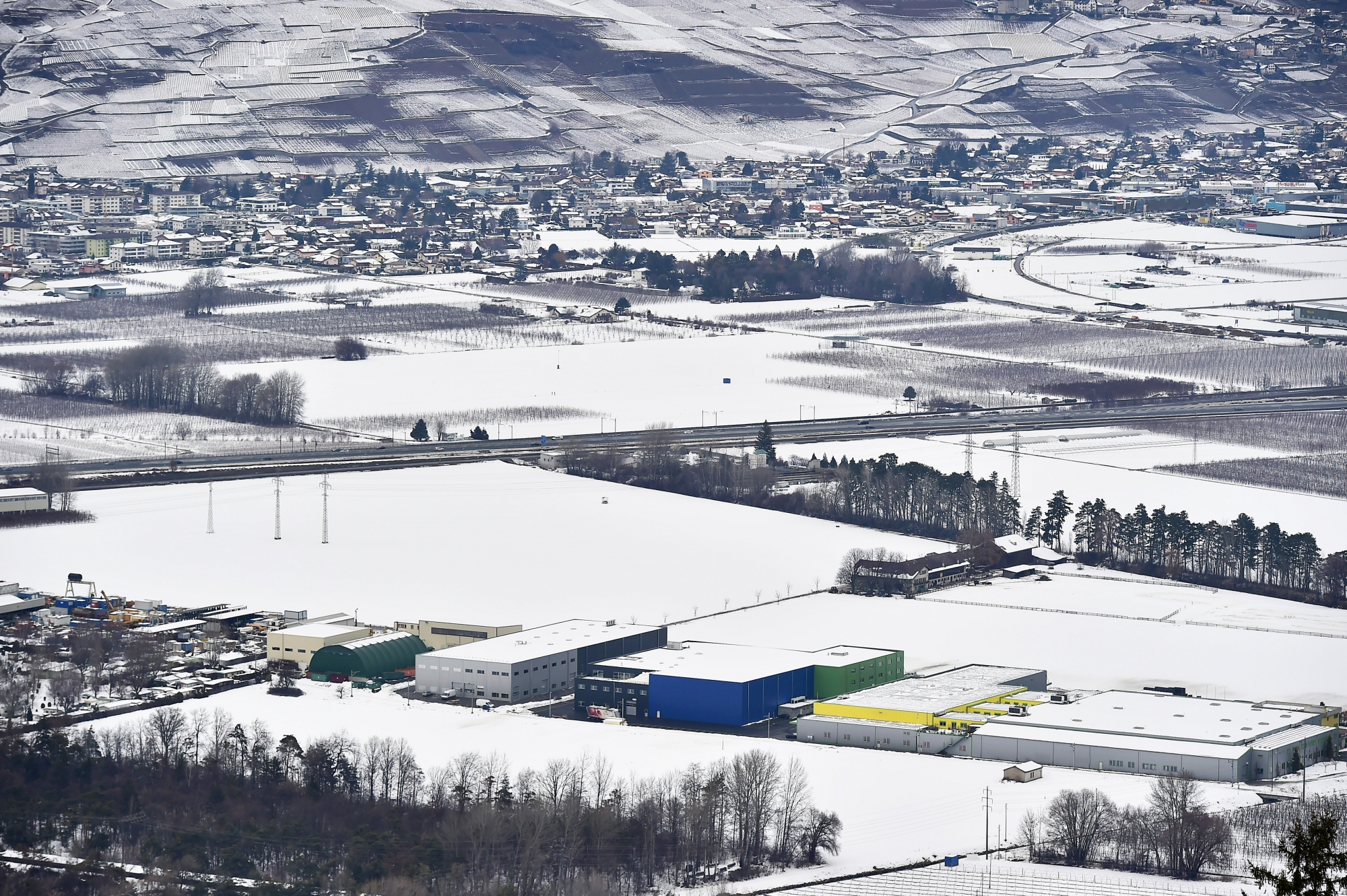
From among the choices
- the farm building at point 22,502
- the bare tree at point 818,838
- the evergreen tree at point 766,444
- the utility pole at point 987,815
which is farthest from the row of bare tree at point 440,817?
the evergreen tree at point 766,444

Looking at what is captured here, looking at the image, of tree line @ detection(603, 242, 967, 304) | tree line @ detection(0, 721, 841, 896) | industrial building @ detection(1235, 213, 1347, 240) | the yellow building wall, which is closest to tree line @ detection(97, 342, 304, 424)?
tree line @ detection(603, 242, 967, 304)

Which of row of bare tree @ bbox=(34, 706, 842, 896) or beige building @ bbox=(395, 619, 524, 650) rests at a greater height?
beige building @ bbox=(395, 619, 524, 650)

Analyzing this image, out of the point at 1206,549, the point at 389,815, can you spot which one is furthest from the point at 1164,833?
the point at 1206,549

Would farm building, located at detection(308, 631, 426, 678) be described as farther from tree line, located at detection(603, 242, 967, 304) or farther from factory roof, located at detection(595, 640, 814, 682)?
tree line, located at detection(603, 242, 967, 304)

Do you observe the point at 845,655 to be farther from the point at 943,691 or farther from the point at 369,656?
the point at 369,656

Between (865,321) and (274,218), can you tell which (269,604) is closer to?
Answer: (865,321)

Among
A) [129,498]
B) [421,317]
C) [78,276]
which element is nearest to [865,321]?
[421,317]
